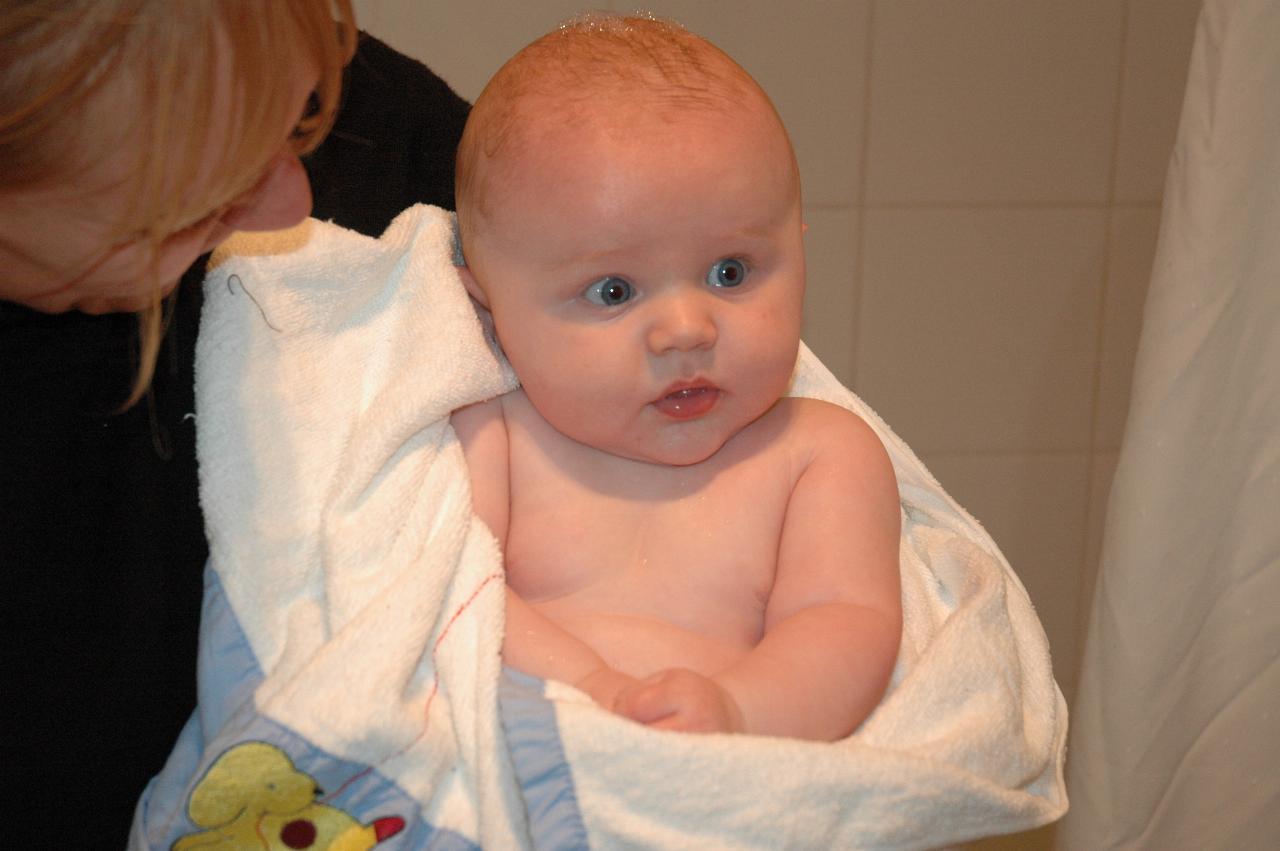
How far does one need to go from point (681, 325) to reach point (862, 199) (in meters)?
0.85

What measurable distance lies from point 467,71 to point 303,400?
0.78m

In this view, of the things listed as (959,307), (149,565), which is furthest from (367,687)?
(959,307)

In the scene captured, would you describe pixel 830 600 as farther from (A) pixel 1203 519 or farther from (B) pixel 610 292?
(A) pixel 1203 519

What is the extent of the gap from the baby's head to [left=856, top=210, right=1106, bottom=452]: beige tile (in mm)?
787

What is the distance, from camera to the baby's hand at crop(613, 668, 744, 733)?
25.5 inches

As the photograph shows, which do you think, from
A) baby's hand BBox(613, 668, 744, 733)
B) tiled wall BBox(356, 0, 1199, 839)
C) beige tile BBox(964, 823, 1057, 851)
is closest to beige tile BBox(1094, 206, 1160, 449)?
tiled wall BBox(356, 0, 1199, 839)

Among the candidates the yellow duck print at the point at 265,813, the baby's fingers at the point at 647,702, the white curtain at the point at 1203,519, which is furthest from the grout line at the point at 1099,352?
the yellow duck print at the point at 265,813

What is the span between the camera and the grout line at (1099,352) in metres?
1.52

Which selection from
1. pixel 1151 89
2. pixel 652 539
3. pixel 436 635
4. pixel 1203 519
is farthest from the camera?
pixel 1151 89

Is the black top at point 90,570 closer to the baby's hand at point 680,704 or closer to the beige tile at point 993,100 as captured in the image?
the baby's hand at point 680,704

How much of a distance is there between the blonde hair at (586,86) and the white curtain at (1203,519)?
14.6 inches

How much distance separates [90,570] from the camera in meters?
0.73

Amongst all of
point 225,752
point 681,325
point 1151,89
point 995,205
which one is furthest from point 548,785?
point 1151,89

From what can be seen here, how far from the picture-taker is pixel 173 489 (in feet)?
2.53
